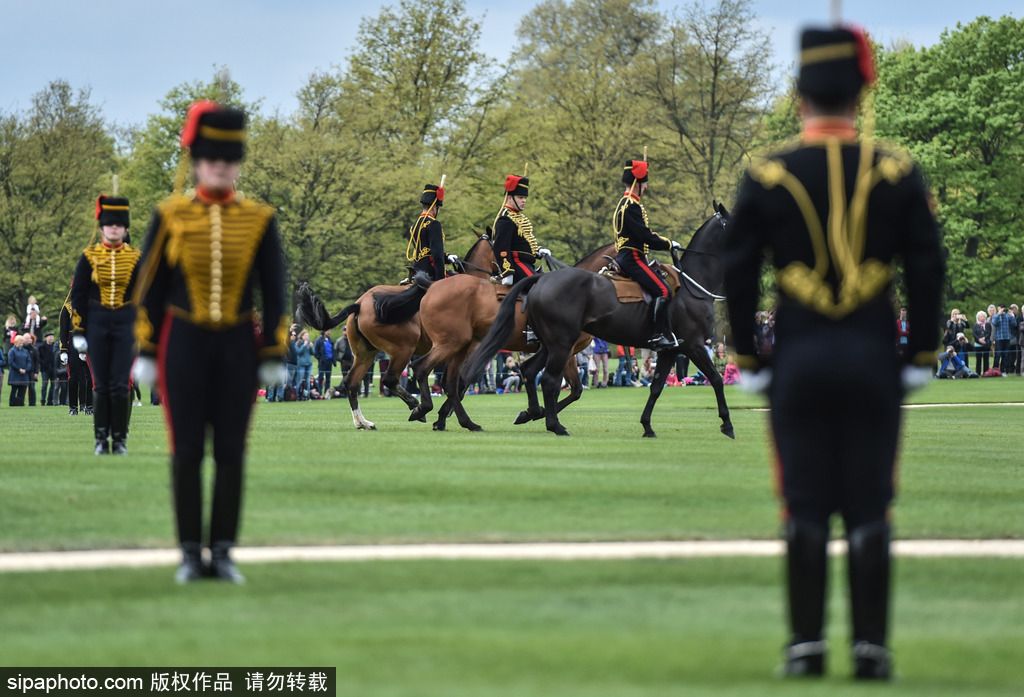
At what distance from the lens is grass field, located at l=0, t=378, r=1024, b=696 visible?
18.2 feet

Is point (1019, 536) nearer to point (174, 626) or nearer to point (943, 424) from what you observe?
point (174, 626)

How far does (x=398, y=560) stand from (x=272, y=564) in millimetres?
647

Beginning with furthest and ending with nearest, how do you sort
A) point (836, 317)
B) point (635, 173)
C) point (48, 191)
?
point (48, 191)
point (635, 173)
point (836, 317)

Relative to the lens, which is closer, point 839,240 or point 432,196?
point 839,240

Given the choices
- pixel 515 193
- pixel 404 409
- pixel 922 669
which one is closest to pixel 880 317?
pixel 922 669

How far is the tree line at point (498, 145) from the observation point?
48594mm

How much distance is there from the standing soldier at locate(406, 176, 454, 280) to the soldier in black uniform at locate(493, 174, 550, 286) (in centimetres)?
92

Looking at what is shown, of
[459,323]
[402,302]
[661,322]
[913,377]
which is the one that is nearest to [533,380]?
[459,323]

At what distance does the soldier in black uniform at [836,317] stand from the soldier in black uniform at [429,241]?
15534 mm

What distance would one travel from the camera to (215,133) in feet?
24.1

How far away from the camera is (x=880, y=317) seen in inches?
219

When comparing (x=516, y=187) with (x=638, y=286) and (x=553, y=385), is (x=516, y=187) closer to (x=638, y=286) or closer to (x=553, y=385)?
(x=638, y=286)

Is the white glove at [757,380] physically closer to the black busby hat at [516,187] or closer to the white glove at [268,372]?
the white glove at [268,372]

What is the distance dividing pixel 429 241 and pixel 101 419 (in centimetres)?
762
